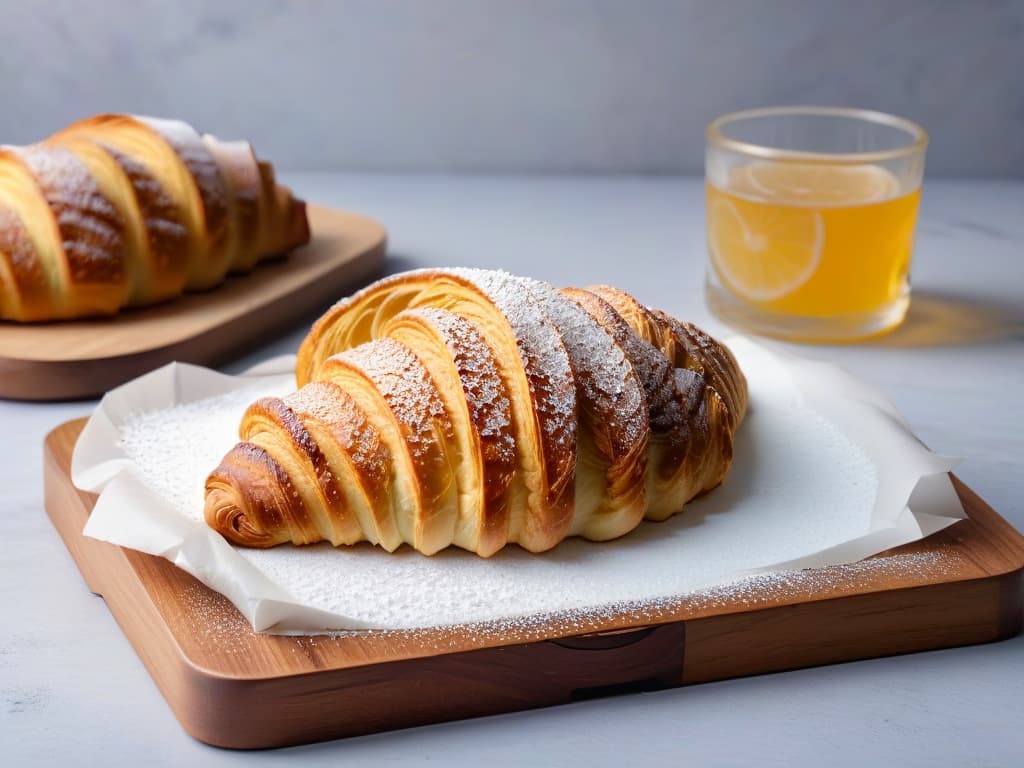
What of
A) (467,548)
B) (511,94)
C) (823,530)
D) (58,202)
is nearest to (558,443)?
(467,548)

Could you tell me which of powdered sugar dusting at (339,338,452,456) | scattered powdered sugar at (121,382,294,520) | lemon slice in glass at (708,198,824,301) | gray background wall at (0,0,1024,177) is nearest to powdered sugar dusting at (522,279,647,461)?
powdered sugar dusting at (339,338,452,456)

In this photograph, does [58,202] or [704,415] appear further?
[58,202]

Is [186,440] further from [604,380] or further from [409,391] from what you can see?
[604,380]

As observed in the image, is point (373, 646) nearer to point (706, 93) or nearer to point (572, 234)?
point (572, 234)

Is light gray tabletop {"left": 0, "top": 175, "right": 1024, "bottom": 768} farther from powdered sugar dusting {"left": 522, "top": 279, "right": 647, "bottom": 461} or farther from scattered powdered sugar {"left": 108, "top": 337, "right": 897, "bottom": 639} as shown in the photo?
powdered sugar dusting {"left": 522, "top": 279, "right": 647, "bottom": 461}

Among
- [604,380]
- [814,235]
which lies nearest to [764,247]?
[814,235]

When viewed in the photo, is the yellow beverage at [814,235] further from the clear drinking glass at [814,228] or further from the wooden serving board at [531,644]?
the wooden serving board at [531,644]
